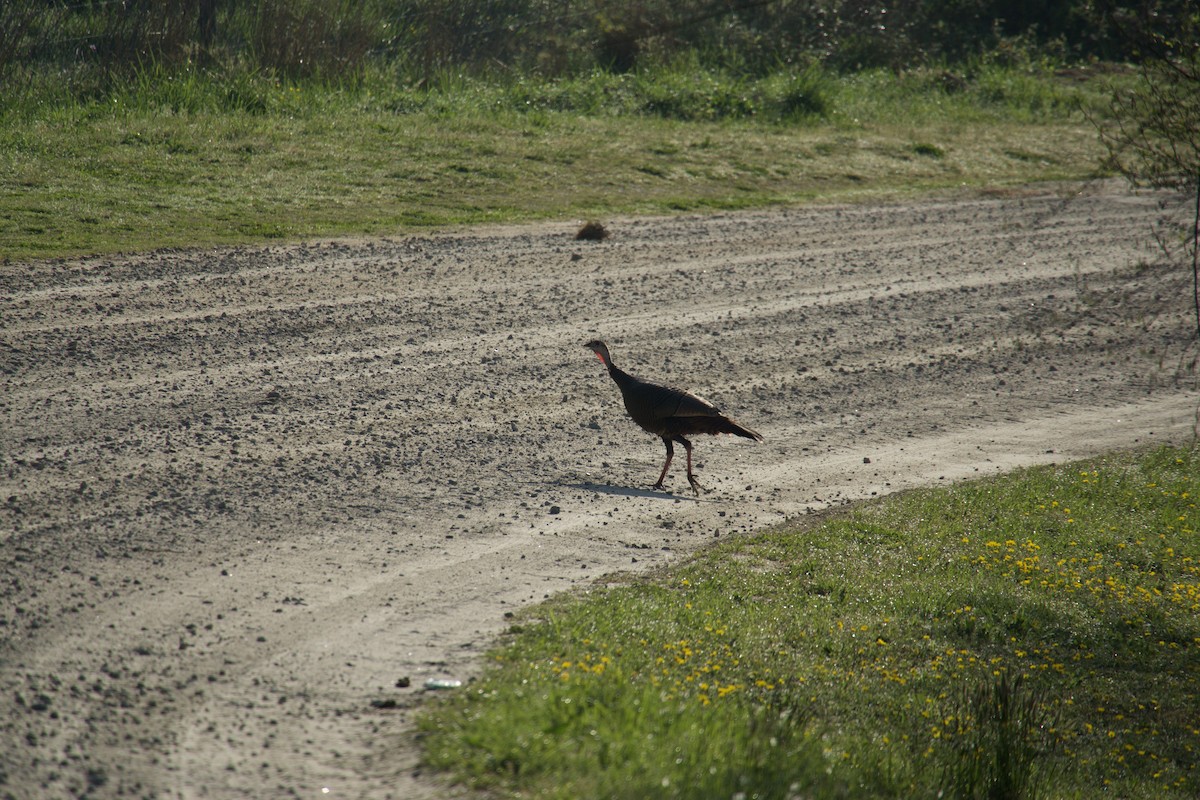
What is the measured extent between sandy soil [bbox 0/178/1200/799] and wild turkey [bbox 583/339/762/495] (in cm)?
46

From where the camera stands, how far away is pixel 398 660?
6180 millimetres

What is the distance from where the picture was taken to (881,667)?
698 cm

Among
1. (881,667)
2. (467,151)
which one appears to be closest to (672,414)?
(881,667)

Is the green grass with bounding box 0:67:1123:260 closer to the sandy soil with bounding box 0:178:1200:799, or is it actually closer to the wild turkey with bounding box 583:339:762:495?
the sandy soil with bounding box 0:178:1200:799

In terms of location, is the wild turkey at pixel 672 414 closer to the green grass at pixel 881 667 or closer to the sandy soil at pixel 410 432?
the sandy soil at pixel 410 432

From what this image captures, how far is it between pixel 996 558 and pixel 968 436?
3054 millimetres

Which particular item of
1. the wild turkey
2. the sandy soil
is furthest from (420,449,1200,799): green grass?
the wild turkey

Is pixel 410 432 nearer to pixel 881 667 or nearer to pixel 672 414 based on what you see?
pixel 672 414

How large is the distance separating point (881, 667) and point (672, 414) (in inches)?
114

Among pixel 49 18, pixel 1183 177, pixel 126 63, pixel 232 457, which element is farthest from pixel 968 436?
pixel 49 18

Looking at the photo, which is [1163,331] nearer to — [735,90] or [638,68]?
[735,90]

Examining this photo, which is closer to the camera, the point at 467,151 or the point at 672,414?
the point at 672,414

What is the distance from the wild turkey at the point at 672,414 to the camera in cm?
927

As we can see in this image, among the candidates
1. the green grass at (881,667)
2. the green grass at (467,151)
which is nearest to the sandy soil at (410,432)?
the green grass at (881,667)
